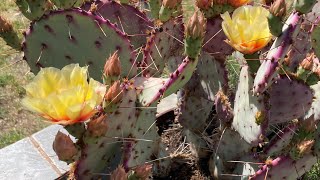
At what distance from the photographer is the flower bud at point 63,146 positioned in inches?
46.9

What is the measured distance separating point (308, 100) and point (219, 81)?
0.32 metres

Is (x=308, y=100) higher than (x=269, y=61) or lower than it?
lower

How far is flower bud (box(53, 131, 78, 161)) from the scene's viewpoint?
1192mm

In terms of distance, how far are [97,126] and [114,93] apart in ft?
0.29

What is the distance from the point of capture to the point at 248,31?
138 centimetres

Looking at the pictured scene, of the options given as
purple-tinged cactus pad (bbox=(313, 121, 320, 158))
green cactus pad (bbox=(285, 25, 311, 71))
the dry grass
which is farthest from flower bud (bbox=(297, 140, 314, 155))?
the dry grass

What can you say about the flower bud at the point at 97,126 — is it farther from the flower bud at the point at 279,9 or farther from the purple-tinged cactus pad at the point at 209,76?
the purple-tinged cactus pad at the point at 209,76

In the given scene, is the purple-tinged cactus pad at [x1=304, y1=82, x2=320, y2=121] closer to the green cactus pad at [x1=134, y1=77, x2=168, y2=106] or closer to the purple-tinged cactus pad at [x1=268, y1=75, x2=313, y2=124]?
the purple-tinged cactus pad at [x1=268, y1=75, x2=313, y2=124]

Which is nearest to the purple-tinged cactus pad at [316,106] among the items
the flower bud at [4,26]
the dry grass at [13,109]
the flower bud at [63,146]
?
the flower bud at [63,146]

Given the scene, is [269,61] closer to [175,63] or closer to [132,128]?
[132,128]

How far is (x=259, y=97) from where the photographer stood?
1.50 m

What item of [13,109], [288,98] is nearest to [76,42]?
[288,98]

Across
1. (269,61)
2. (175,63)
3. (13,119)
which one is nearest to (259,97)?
(269,61)

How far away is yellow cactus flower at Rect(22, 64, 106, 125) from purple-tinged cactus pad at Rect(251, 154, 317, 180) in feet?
1.94
